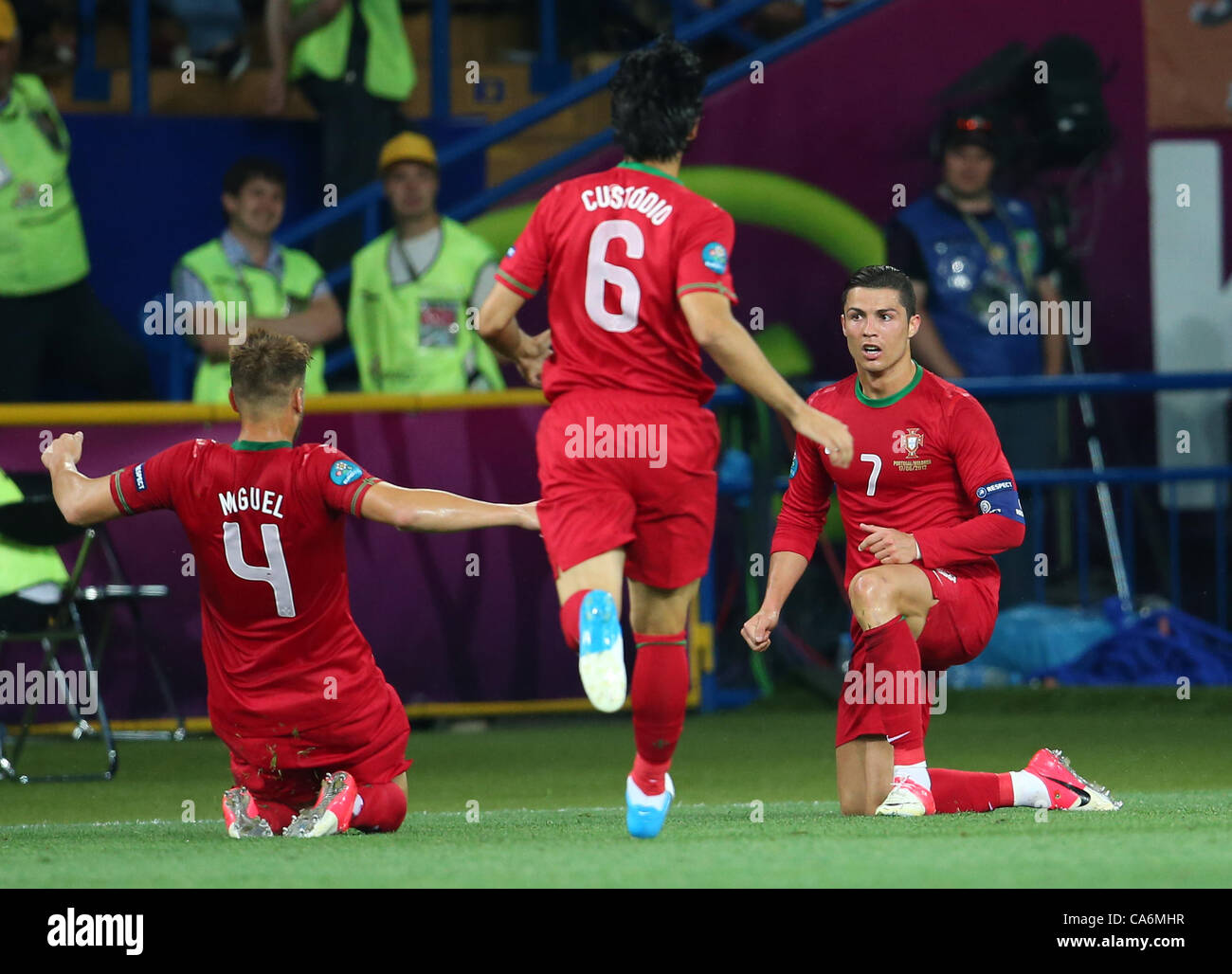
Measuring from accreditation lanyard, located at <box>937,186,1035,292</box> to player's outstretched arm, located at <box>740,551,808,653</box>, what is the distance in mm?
5881

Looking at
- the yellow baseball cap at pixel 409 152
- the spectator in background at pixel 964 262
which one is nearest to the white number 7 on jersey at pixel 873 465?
the spectator in background at pixel 964 262

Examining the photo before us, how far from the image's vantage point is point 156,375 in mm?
13078

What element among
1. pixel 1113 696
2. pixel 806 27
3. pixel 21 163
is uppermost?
pixel 806 27

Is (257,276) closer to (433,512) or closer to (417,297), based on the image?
(417,297)

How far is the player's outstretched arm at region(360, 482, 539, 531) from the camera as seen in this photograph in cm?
587

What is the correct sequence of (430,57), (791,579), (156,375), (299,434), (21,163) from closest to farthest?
(791,579), (299,434), (21,163), (156,375), (430,57)

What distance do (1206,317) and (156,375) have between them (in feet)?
22.8

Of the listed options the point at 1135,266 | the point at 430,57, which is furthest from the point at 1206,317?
the point at 430,57

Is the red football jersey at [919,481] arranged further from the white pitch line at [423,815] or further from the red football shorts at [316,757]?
the red football shorts at [316,757]

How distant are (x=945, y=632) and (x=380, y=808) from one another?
1.86m

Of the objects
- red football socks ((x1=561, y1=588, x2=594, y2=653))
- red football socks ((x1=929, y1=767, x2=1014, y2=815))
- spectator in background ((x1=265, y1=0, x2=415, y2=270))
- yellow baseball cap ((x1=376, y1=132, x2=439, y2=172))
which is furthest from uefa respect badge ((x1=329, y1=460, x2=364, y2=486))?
spectator in background ((x1=265, y1=0, x2=415, y2=270))

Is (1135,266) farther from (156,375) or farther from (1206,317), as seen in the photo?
(156,375)

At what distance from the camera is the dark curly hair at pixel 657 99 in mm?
5656

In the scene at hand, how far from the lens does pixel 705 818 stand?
6734mm
